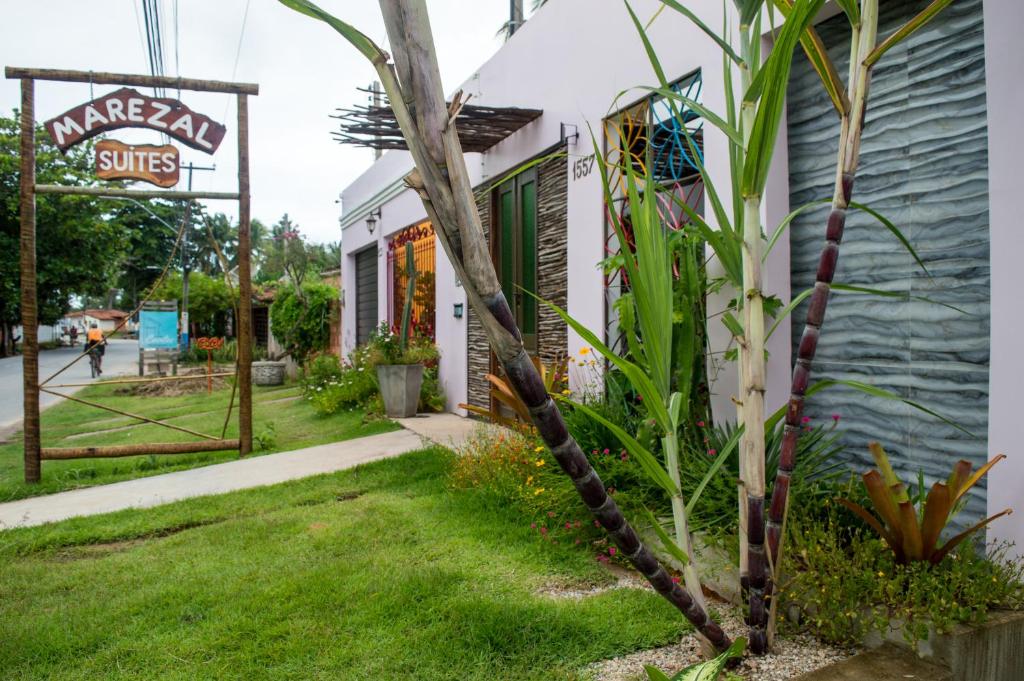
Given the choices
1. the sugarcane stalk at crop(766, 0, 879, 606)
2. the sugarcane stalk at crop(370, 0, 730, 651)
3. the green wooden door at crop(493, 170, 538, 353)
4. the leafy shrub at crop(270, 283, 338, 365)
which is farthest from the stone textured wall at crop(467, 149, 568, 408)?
the leafy shrub at crop(270, 283, 338, 365)

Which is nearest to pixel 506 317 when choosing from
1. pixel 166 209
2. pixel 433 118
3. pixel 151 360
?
pixel 433 118

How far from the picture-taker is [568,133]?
5594 millimetres

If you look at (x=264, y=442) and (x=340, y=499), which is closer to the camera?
(x=340, y=499)

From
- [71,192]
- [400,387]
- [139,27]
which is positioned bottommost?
[400,387]

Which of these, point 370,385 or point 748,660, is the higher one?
point 370,385

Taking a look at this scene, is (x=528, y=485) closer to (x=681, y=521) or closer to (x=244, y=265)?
(x=681, y=521)

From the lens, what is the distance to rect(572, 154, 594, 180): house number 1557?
5.16 m

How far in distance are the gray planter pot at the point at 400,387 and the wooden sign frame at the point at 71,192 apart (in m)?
1.78

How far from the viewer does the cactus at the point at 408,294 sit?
332 inches

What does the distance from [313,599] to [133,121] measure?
5128 millimetres

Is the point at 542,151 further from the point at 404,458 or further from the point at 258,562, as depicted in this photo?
the point at 258,562

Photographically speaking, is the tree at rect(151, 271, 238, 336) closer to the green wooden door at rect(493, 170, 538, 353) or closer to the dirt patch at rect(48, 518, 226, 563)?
the green wooden door at rect(493, 170, 538, 353)

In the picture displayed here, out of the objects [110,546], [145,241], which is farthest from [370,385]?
[145,241]

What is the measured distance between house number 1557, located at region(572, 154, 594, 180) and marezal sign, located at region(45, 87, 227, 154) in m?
3.36
